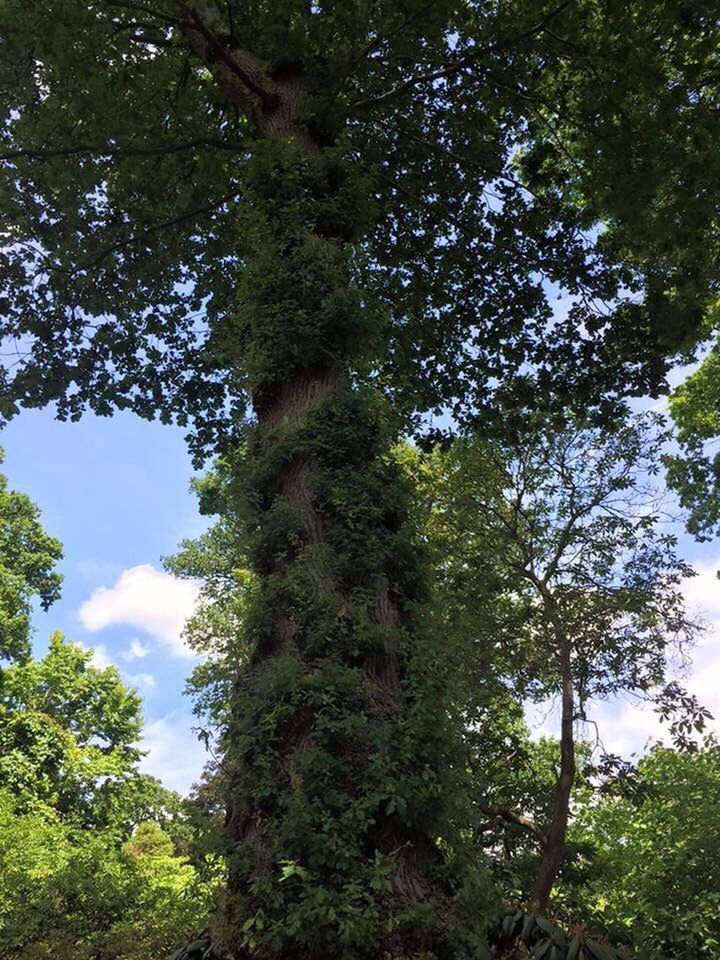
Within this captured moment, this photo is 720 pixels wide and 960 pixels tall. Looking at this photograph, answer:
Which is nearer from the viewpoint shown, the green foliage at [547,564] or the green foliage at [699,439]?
the green foliage at [547,564]

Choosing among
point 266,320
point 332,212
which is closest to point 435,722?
point 266,320

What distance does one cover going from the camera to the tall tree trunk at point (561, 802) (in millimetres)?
7891

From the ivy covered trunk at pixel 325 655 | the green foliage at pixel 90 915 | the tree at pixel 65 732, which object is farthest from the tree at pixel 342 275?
the tree at pixel 65 732

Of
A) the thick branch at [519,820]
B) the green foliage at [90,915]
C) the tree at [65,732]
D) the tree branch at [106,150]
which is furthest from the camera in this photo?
the tree at [65,732]

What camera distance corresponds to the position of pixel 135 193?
8.04 meters

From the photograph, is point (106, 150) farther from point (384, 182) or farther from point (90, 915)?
point (90, 915)

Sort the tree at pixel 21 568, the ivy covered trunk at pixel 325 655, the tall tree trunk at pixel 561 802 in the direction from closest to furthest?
the ivy covered trunk at pixel 325 655 < the tall tree trunk at pixel 561 802 < the tree at pixel 21 568

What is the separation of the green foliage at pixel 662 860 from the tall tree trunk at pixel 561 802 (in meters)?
1.07

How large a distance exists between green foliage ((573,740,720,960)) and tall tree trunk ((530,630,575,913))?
42.0 inches

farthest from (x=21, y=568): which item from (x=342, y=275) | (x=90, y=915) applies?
(x=342, y=275)

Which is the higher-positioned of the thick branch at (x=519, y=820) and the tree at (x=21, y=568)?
the tree at (x=21, y=568)

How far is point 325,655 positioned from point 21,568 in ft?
69.0

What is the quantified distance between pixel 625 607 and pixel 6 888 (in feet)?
→ 24.3

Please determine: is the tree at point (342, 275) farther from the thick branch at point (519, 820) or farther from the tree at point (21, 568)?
the tree at point (21, 568)
